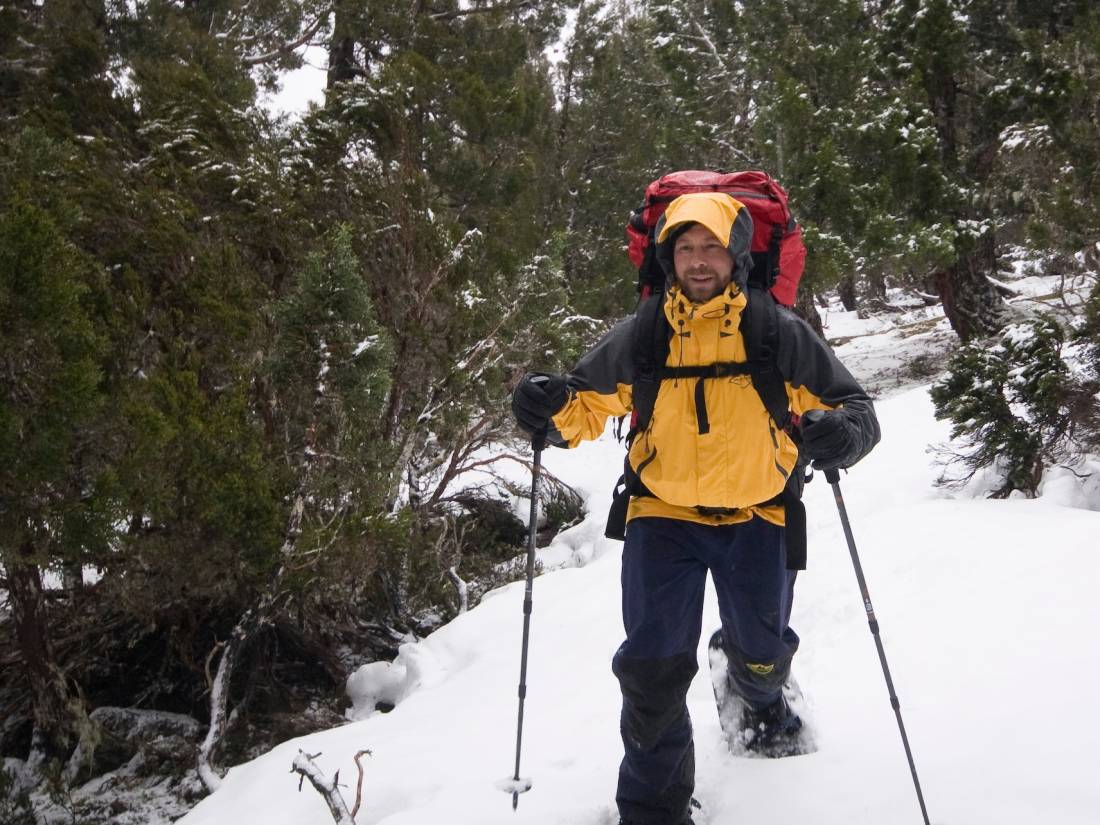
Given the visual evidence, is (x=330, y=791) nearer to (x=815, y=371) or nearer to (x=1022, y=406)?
(x=815, y=371)

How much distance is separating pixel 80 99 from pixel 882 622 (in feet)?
25.8

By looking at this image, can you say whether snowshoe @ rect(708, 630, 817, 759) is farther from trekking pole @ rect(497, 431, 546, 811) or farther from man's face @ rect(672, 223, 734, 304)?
man's face @ rect(672, 223, 734, 304)

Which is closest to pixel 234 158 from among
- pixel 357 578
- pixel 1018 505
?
pixel 357 578

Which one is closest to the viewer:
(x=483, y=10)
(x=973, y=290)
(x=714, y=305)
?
(x=714, y=305)

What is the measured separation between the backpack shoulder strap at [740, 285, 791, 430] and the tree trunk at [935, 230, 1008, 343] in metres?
9.11

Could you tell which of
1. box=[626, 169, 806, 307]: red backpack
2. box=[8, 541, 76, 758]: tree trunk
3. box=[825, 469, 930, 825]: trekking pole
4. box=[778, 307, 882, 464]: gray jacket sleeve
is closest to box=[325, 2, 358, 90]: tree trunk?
box=[8, 541, 76, 758]: tree trunk

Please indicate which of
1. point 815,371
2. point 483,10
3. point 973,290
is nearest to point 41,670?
point 815,371

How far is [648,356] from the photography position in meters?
2.47

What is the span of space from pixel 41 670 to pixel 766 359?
13.8ft

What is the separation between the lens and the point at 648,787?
2410mm

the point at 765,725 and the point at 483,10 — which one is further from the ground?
the point at 483,10

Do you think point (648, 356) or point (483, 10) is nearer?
point (648, 356)

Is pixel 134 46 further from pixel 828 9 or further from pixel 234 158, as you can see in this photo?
pixel 828 9

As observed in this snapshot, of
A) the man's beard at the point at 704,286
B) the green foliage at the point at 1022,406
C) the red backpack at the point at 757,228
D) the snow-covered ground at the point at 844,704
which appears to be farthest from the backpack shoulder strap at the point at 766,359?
the green foliage at the point at 1022,406
